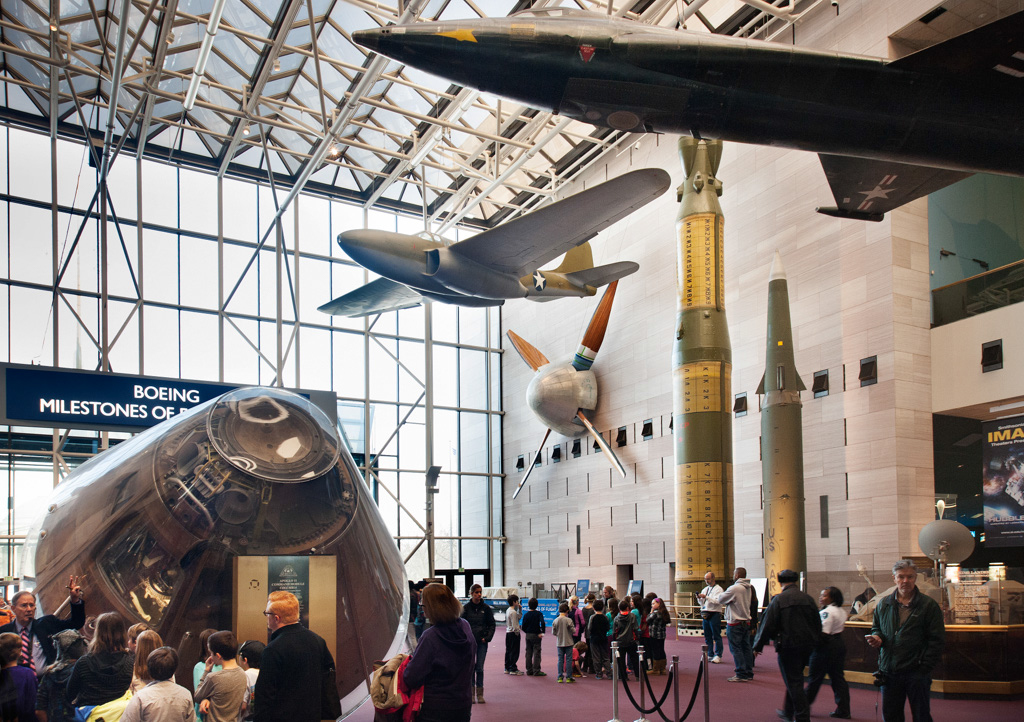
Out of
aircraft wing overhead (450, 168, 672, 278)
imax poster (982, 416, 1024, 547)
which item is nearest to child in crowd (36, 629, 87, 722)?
aircraft wing overhead (450, 168, 672, 278)

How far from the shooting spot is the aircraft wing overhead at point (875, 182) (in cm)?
779

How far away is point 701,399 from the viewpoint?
57.8 ft

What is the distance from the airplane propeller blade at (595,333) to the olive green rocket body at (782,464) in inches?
314

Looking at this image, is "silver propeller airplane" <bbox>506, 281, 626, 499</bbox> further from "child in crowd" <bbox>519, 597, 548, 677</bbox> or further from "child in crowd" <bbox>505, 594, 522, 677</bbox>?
"child in crowd" <bbox>519, 597, 548, 677</bbox>

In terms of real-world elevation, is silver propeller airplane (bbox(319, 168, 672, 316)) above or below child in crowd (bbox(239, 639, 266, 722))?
above

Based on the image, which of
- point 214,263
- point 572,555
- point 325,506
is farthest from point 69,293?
point 325,506

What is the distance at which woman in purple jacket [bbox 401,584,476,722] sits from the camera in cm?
427

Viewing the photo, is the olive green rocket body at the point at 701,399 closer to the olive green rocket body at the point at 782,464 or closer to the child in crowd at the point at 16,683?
the olive green rocket body at the point at 782,464

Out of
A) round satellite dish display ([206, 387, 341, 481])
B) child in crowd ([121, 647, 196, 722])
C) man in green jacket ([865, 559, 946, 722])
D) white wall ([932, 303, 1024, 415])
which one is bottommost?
man in green jacket ([865, 559, 946, 722])

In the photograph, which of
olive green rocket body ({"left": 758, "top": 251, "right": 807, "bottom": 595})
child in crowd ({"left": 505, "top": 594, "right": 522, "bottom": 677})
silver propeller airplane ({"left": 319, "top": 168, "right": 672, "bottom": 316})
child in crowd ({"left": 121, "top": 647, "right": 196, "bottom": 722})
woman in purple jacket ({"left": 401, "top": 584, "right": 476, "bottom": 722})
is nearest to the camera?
child in crowd ({"left": 121, "top": 647, "right": 196, "bottom": 722})

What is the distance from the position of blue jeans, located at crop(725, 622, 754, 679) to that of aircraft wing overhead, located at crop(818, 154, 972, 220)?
5769mm

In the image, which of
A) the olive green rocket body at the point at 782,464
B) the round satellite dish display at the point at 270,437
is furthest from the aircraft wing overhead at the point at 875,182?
the olive green rocket body at the point at 782,464

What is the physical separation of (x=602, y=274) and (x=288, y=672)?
60.9 ft

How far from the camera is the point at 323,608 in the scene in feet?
18.7
